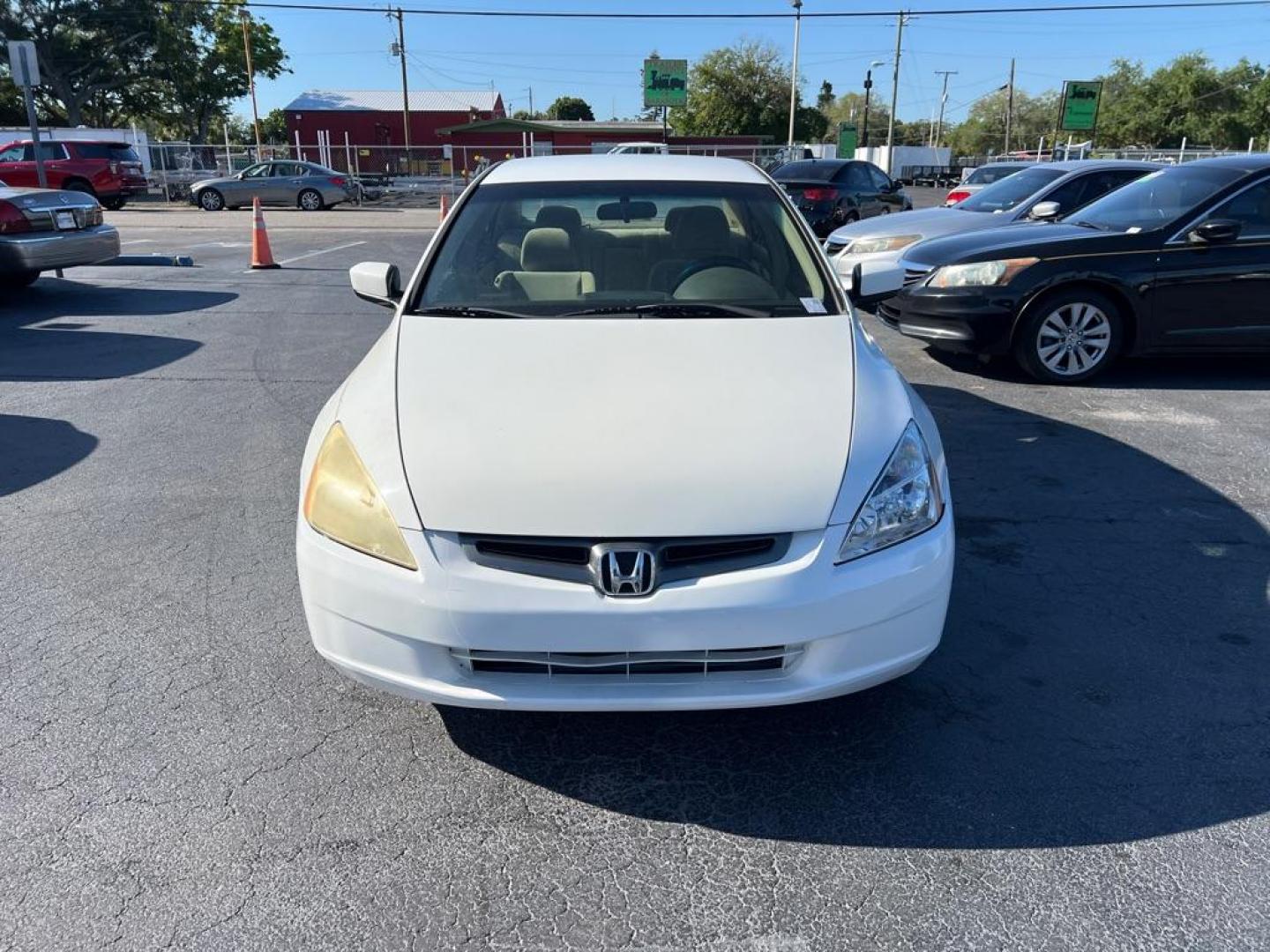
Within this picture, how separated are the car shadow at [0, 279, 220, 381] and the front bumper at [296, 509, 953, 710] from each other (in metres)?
5.62

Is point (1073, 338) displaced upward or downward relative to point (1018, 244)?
downward

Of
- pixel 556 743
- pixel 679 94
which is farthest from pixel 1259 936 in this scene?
pixel 679 94

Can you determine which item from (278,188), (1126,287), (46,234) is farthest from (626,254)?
(278,188)

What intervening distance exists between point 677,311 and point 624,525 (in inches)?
51.8

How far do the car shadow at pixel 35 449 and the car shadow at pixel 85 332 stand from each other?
1.24 metres

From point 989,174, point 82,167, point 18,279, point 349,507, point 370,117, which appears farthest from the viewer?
point 370,117

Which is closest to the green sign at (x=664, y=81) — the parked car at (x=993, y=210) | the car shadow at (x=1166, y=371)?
the parked car at (x=993, y=210)

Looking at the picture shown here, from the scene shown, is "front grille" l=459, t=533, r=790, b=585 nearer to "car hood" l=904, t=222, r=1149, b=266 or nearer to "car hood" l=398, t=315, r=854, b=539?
"car hood" l=398, t=315, r=854, b=539

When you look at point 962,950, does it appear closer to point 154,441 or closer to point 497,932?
point 497,932

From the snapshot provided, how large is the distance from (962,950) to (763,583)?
0.90m

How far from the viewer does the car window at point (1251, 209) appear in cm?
647

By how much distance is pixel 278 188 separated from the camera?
82.6 ft

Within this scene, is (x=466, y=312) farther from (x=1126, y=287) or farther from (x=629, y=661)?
(x=1126, y=287)

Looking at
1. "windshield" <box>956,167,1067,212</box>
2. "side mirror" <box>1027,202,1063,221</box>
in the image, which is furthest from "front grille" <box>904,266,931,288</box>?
"windshield" <box>956,167,1067,212</box>
